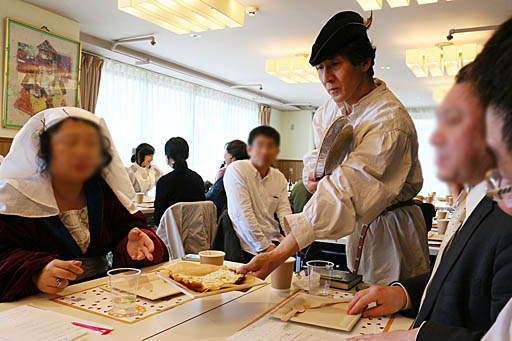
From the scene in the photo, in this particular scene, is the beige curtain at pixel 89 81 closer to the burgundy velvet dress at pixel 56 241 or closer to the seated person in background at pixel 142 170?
the seated person in background at pixel 142 170

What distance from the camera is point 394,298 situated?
113 centimetres

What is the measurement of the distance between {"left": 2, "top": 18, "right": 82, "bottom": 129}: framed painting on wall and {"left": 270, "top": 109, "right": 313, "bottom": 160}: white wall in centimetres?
705

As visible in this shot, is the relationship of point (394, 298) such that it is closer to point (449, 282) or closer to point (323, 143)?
point (449, 282)

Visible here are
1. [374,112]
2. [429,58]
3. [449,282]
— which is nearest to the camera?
[449,282]

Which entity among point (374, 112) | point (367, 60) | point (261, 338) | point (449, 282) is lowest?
point (261, 338)

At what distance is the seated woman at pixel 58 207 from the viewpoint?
1.20m

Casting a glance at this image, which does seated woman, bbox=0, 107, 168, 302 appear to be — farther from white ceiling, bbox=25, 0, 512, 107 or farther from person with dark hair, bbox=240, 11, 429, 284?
white ceiling, bbox=25, 0, 512, 107

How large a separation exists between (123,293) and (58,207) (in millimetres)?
492

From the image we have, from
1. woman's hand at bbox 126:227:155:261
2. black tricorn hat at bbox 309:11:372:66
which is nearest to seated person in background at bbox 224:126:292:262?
woman's hand at bbox 126:227:155:261

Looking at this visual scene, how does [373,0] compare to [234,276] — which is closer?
[234,276]

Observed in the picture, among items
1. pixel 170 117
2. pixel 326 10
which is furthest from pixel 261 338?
pixel 170 117

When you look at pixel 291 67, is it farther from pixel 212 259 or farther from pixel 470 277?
Result: pixel 470 277

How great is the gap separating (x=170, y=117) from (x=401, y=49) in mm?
4268

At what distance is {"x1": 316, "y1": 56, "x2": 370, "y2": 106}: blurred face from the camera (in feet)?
4.58
